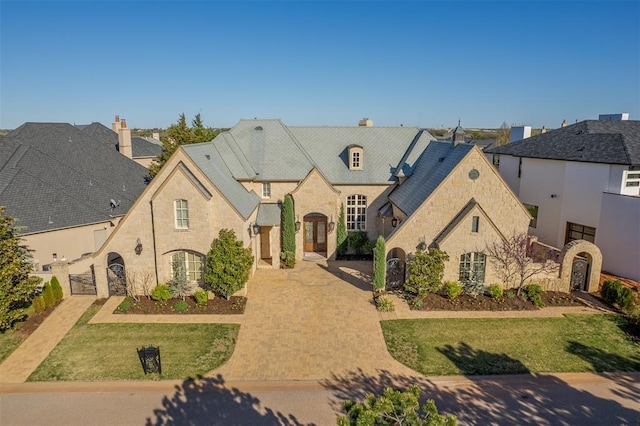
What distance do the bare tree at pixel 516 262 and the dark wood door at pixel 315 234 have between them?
1246 cm

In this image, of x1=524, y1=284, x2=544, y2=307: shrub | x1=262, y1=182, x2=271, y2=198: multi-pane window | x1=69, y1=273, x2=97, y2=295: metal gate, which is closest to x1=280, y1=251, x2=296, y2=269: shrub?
x1=262, y1=182, x2=271, y2=198: multi-pane window

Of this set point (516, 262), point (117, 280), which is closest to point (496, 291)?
point (516, 262)

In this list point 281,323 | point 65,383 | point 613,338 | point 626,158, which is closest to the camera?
point 65,383

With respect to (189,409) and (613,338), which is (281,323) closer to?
(189,409)

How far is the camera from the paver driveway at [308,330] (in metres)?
16.1

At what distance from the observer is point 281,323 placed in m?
19.8

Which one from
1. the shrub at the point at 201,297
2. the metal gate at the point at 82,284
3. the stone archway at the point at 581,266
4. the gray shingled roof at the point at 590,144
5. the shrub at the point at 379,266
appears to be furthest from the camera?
the gray shingled roof at the point at 590,144

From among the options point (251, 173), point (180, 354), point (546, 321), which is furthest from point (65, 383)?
point (546, 321)

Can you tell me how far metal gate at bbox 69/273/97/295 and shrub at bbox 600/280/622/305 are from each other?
29936 millimetres

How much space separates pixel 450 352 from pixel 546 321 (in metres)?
6.60

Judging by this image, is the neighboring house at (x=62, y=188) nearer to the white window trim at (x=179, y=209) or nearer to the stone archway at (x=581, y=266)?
the white window trim at (x=179, y=209)

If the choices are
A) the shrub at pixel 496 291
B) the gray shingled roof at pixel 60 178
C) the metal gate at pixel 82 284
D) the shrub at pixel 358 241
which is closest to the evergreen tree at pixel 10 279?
the metal gate at pixel 82 284

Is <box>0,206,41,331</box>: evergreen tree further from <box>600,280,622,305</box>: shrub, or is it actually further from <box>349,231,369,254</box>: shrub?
<box>600,280,622,305</box>: shrub

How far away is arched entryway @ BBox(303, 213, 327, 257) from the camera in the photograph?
98.2ft
